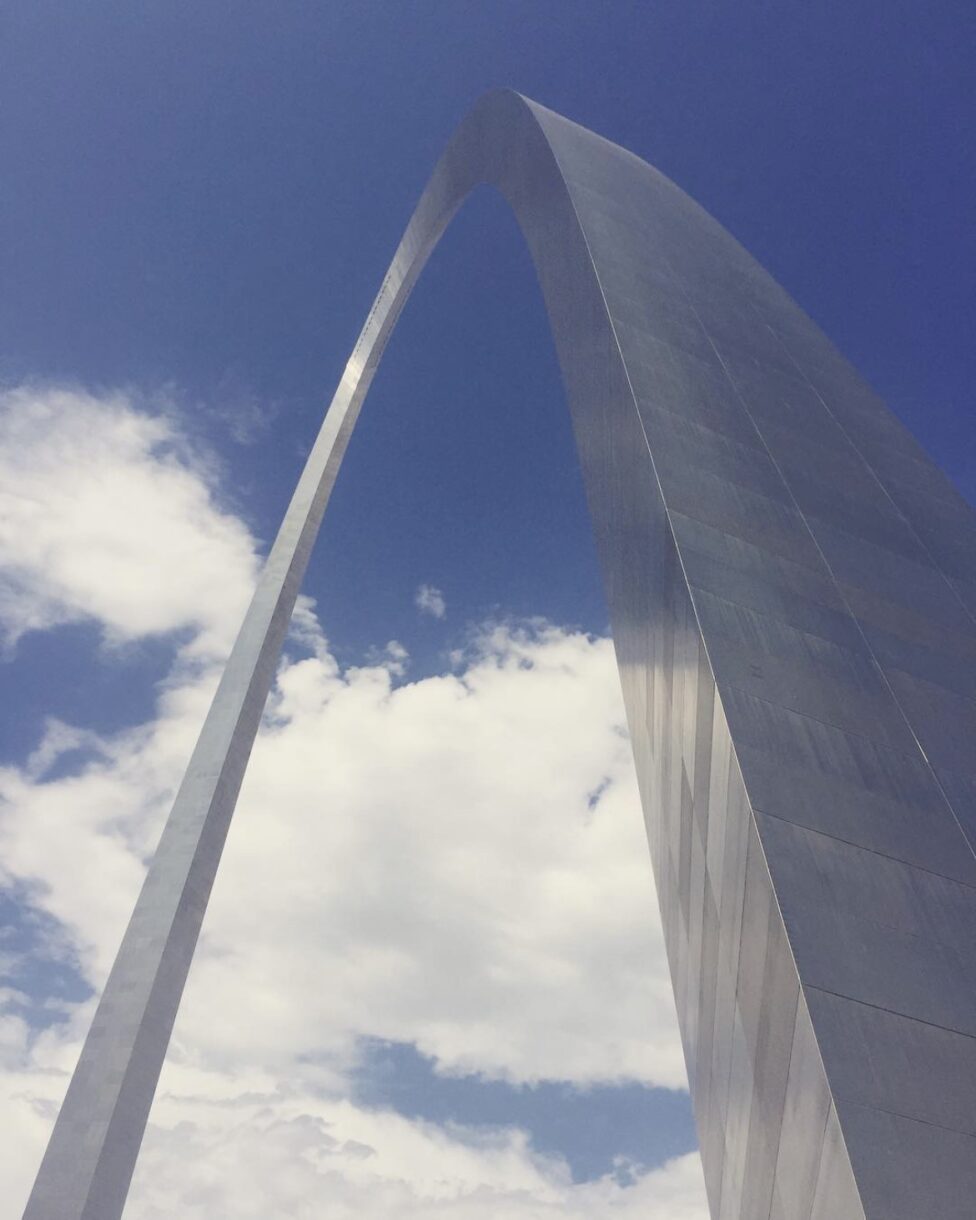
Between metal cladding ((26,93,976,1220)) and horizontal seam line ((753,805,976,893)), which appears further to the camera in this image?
horizontal seam line ((753,805,976,893))

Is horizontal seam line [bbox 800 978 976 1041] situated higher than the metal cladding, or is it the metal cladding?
the metal cladding

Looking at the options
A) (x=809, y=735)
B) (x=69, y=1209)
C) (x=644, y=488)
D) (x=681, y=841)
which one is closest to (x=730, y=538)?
(x=644, y=488)

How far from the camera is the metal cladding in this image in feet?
23.6

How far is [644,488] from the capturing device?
1315 centimetres

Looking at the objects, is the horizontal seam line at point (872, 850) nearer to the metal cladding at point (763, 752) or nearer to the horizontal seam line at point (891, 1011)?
the metal cladding at point (763, 752)

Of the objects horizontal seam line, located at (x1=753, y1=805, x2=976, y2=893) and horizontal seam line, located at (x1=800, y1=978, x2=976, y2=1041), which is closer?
horizontal seam line, located at (x1=800, y1=978, x2=976, y2=1041)

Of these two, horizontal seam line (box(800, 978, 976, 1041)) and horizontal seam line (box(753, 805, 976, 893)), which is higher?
horizontal seam line (box(753, 805, 976, 893))

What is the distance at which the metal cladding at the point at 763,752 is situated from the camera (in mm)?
7184

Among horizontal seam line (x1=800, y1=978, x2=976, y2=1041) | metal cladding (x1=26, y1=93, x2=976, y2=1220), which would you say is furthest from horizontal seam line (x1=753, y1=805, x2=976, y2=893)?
horizontal seam line (x1=800, y1=978, x2=976, y2=1041)

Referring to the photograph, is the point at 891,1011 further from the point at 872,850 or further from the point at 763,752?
the point at 763,752

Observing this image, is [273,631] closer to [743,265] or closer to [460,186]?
[743,265]

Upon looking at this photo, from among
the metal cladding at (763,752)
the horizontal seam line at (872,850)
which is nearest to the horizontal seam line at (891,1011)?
the metal cladding at (763,752)

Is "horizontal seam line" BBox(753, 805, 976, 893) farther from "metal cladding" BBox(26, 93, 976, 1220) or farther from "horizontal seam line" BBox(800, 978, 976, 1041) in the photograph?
"horizontal seam line" BBox(800, 978, 976, 1041)

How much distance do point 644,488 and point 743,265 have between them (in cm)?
1855
